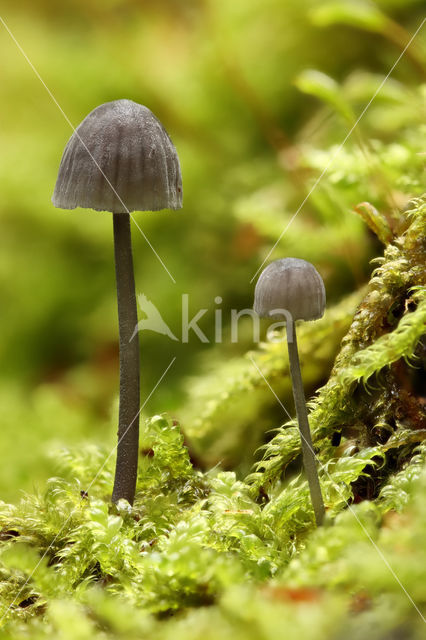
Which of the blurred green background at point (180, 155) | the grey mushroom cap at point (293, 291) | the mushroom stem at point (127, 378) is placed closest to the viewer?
the grey mushroom cap at point (293, 291)

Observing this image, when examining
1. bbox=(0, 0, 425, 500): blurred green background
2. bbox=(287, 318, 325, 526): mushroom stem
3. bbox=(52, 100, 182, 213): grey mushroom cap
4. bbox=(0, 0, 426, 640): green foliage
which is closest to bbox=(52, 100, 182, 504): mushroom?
bbox=(52, 100, 182, 213): grey mushroom cap

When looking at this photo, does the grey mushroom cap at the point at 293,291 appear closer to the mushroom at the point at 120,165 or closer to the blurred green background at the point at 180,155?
the mushroom at the point at 120,165

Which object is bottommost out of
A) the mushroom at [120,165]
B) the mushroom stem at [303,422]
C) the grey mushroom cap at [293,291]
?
the mushroom stem at [303,422]

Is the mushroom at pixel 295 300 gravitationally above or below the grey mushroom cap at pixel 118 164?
below

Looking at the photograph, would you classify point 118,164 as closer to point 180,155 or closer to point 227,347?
point 227,347

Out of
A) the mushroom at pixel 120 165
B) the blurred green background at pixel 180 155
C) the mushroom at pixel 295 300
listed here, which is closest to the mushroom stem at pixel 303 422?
the mushroom at pixel 295 300

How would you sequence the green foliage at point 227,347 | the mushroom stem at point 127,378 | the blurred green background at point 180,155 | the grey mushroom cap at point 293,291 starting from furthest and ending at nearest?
the blurred green background at point 180,155, the mushroom stem at point 127,378, the grey mushroom cap at point 293,291, the green foliage at point 227,347
